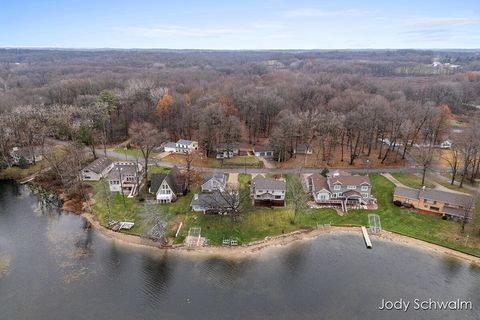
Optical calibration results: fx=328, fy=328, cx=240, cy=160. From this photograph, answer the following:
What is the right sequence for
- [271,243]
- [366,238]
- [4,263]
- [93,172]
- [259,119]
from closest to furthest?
[4,263] → [271,243] → [366,238] → [93,172] → [259,119]

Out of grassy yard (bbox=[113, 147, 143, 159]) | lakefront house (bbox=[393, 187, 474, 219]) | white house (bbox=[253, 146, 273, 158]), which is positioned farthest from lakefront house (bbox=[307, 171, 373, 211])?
grassy yard (bbox=[113, 147, 143, 159])

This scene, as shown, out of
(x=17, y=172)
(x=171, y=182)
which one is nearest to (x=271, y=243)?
(x=171, y=182)

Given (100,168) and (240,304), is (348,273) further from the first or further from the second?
(100,168)

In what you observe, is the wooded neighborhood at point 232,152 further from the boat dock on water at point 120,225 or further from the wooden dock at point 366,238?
the wooden dock at point 366,238

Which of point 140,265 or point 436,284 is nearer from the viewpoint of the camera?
point 436,284

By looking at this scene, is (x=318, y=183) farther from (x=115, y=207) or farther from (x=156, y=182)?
(x=115, y=207)

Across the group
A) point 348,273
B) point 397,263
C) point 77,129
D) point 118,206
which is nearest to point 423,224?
point 397,263

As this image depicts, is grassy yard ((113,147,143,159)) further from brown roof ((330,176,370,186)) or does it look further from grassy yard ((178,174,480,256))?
brown roof ((330,176,370,186))
